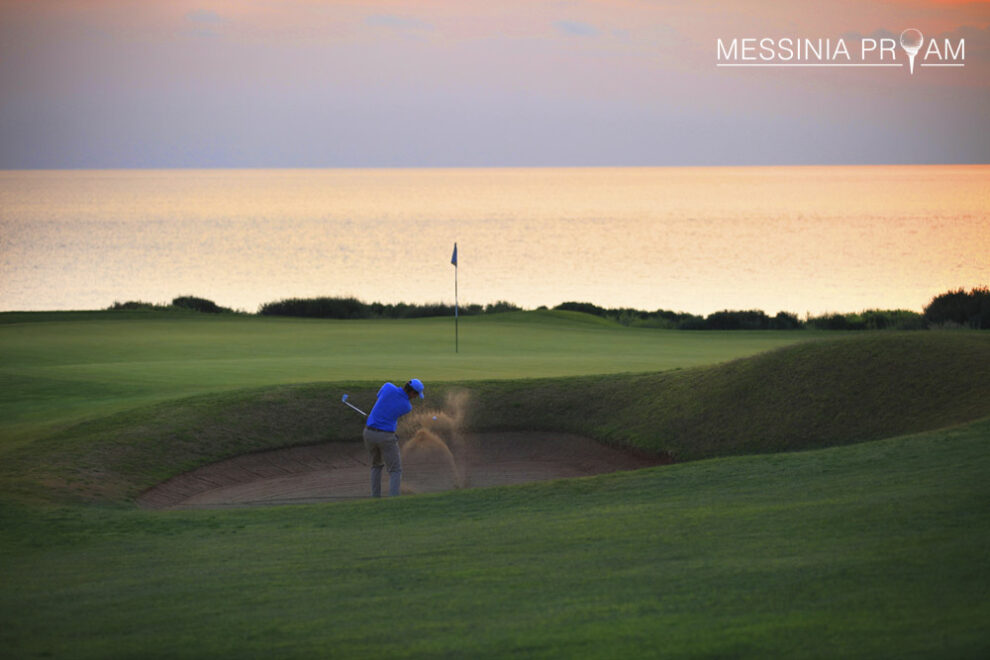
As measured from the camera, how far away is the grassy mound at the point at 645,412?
15.7 metres

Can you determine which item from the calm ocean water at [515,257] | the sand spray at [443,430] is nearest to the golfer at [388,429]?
the sand spray at [443,430]

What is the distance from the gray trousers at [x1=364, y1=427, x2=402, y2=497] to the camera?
1538cm

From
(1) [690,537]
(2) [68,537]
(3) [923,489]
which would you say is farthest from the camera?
(2) [68,537]

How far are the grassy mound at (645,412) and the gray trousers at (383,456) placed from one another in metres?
3.00

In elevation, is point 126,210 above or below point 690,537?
above

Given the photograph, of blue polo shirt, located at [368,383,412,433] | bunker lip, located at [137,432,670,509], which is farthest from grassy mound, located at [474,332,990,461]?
blue polo shirt, located at [368,383,412,433]

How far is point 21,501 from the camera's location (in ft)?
43.3

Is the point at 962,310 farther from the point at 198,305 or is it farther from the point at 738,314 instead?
the point at 198,305

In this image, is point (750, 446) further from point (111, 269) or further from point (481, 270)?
point (111, 269)

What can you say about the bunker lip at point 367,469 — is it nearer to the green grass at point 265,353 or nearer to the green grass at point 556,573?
the green grass at point 265,353

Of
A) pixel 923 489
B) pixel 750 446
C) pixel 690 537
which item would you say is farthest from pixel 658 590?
pixel 750 446

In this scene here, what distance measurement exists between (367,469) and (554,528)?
7.75m

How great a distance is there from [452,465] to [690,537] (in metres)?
8.72

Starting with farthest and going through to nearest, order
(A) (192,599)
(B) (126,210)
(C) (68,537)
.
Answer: (B) (126,210), (C) (68,537), (A) (192,599)
